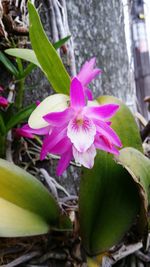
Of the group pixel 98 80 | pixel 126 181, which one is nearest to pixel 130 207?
pixel 126 181

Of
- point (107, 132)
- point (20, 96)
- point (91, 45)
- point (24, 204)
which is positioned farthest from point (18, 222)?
point (91, 45)

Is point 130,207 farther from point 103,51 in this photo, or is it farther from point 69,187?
point 103,51

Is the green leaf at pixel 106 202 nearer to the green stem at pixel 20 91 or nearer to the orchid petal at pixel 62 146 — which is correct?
the orchid petal at pixel 62 146

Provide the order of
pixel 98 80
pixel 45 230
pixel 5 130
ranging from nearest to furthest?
pixel 45 230 → pixel 5 130 → pixel 98 80

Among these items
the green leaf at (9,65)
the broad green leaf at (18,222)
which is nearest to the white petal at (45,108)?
the broad green leaf at (18,222)

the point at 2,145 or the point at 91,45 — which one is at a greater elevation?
the point at 91,45

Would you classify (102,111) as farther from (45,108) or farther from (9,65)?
(9,65)

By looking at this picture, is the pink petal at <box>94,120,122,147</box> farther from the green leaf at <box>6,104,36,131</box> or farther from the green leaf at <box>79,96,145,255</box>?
the green leaf at <box>6,104,36,131</box>

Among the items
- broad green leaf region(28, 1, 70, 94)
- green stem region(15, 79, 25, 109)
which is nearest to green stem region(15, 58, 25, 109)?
green stem region(15, 79, 25, 109)
